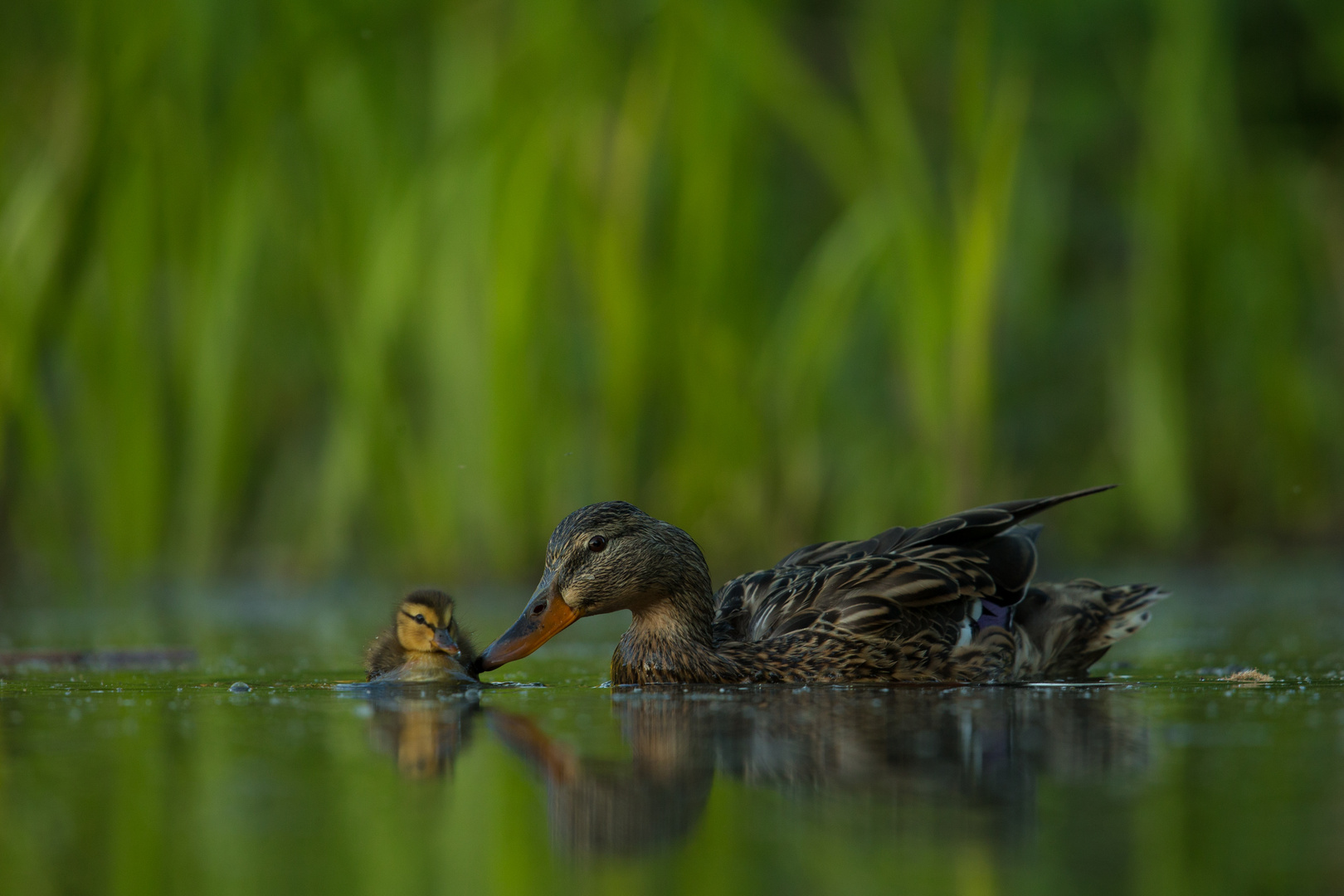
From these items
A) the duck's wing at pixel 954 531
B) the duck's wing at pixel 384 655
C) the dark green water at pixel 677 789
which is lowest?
the dark green water at pixel 677 789

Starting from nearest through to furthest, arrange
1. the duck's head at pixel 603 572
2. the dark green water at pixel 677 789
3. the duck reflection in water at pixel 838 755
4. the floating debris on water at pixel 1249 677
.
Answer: the dark green water at pixel 677 789 < the duck reflection in water at pixel 838 755 < the floating debris on water at pixel 1249 677 < the duck's head at pixel 603 572

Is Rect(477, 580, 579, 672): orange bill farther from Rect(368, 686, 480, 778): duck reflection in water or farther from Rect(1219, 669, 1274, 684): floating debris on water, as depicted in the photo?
Rect(1219, 669, 1274, 684): floating debris on water

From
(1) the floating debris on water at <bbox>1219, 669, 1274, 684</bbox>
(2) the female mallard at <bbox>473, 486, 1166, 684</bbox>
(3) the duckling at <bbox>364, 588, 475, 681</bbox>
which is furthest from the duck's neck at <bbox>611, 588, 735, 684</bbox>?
(1) the floating debris on water at <bbox>1219, 669, 1274, 684</bbox>

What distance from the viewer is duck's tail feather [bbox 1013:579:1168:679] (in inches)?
161

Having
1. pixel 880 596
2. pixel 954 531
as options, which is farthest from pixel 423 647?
pixel 954 531

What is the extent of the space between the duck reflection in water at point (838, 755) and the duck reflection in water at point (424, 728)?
86 mm

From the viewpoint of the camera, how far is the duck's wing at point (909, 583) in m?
3.88

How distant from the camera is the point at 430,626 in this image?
3805 millimetres

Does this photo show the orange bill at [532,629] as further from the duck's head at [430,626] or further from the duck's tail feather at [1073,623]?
the duck's tail feather at [1073,623]

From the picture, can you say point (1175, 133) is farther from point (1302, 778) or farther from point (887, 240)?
point (1302, 778)

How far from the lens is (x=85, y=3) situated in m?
6.54

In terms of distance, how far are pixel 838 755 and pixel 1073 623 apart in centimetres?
191

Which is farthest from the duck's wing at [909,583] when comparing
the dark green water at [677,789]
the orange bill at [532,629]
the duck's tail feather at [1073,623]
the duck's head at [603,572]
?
the orange bill at [532,629]

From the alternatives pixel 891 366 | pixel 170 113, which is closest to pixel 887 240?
pixel 891 366
